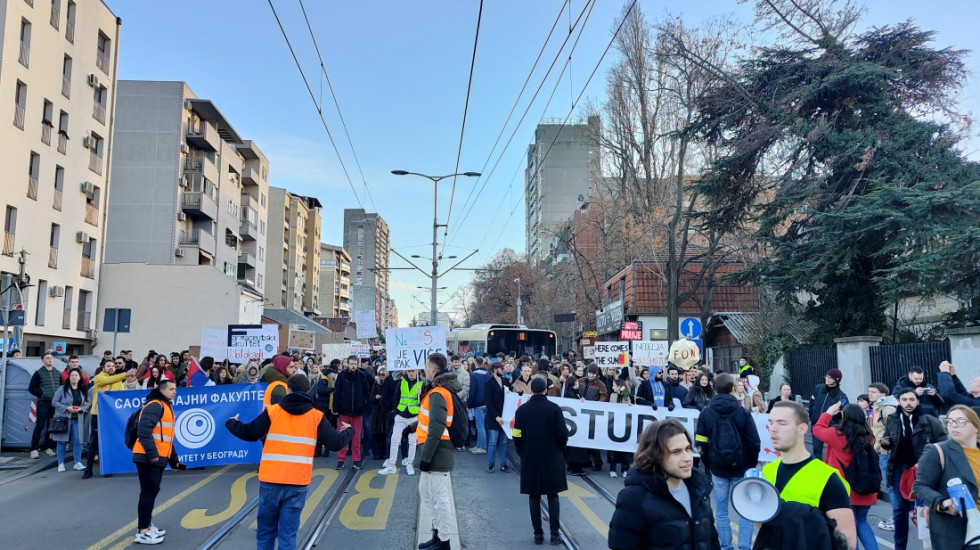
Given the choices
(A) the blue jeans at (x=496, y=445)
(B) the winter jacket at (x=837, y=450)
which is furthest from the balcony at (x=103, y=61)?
(B) the winter jacket at (x=837, y=450)

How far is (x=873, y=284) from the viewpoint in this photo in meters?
18.5

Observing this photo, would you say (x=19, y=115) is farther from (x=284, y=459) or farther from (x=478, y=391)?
(x=284, y=459)

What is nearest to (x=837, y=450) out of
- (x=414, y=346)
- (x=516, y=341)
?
(x=414, y=346)

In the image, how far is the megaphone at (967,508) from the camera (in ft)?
14.4

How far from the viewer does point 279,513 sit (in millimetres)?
5977

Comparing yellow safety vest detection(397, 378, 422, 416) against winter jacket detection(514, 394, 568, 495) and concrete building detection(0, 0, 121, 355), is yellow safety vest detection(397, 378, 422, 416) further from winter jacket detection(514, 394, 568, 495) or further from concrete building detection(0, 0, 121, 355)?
concrete building detection(0, 0, 121, 355)

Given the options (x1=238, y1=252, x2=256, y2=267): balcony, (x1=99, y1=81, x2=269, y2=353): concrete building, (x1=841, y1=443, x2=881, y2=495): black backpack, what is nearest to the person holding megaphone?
A: (x1=841, y1=443, x2=881, y2=495): black backpack

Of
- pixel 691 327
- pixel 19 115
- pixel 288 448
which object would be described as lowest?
pixel 288 448

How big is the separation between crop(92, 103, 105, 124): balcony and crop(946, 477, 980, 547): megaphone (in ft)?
123

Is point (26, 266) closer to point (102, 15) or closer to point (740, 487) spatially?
point (102, 15)

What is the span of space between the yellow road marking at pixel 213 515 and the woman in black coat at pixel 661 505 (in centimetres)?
644

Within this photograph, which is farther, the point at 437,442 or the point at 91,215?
the point at 91,215

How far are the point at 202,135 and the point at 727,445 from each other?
45803 mm

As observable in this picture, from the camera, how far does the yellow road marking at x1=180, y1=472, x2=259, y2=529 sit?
830 centimetres
